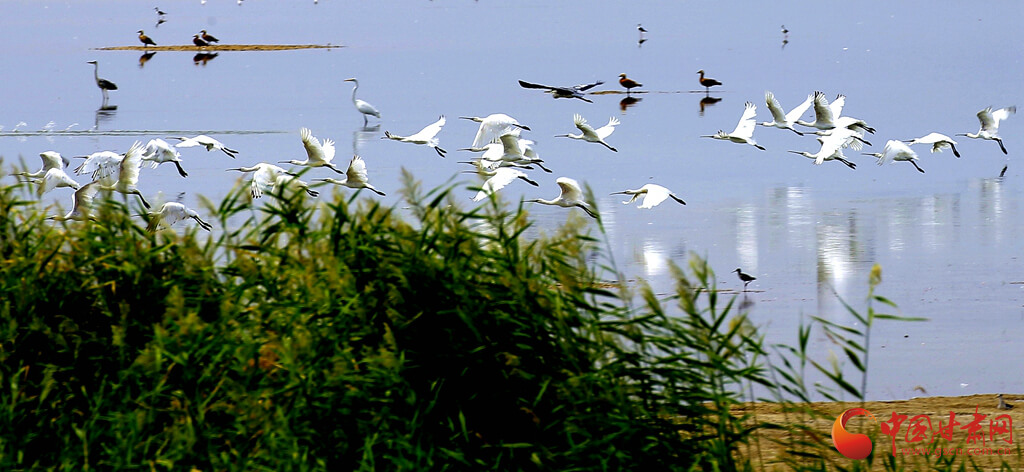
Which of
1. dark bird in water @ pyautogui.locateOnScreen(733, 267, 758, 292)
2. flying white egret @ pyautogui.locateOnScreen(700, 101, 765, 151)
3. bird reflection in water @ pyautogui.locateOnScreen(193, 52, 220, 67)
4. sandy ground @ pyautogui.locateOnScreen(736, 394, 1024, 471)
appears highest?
bird reflection in water @ pyautogui.locateOnScreen(193, 52, 220, 67)

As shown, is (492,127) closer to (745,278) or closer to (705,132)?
(745,278)

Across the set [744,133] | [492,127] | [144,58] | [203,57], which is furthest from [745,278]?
[144,58]

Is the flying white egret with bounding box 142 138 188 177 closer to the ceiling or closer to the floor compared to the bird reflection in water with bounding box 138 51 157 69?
closer to the floor

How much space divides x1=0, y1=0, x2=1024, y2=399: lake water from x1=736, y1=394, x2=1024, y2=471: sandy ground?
1.53 feet

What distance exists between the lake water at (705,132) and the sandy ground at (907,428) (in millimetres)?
465

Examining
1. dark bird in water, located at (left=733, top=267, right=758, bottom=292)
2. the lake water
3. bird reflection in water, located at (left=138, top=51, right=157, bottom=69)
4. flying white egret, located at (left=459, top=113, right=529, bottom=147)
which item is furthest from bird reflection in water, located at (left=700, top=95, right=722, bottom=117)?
bird reflection in water, located at (left=138, top=51, right=157, bottom=69)

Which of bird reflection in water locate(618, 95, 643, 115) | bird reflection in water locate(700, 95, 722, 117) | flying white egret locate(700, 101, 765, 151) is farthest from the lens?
bird reflection in water locate(700, 95, 722, 117)

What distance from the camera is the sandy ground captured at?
5402 mm

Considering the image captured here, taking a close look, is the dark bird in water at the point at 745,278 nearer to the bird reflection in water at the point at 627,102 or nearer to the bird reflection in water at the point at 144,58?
the bird reflection in water at the point at 627,102

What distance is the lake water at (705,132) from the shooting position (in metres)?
10.1

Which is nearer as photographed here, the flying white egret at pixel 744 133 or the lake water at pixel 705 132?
the lake water at pixel 705 132

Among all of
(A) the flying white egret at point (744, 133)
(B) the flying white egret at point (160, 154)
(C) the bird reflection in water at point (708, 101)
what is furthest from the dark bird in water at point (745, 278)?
(C) the bird reflection in water at point (708, 101)

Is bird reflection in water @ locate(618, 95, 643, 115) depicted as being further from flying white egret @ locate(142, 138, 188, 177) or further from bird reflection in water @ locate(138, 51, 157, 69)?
bird reflection in water @ locate(138, 51, 157, 69)

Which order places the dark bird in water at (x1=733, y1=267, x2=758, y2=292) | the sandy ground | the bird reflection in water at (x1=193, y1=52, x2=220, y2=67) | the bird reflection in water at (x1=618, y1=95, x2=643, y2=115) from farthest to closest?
the bird reflection in water at (x1=193, y1=52, x2=220, y2=67) → the bird reflection in water at (x1=618, y1=95, x2=643, y2=115) → the dark bird in water at (x1=733, y1=267, x2=758, y2=292) → the sandy ground
